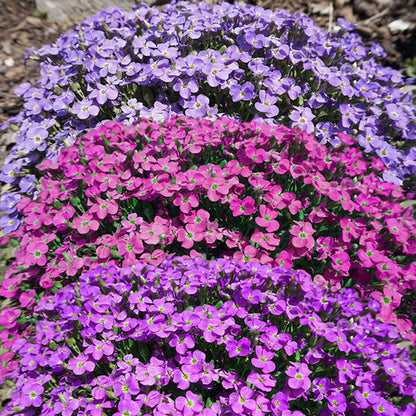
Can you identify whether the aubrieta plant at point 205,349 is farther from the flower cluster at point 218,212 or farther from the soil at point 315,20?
the soil at point 315,20

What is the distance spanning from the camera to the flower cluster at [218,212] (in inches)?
102

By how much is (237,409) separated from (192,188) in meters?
1.35

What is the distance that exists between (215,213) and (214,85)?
3.83 ft

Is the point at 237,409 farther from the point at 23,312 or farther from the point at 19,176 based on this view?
the point at 19,176

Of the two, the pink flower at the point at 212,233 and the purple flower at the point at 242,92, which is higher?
the purple flower at the point at 242,92

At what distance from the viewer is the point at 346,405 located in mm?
2068

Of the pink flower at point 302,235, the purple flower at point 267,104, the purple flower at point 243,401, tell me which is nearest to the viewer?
the purple flower at point 243,401

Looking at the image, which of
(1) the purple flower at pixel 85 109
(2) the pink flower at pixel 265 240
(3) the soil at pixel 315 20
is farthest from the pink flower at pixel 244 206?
(3) the soil at pixel 315 20

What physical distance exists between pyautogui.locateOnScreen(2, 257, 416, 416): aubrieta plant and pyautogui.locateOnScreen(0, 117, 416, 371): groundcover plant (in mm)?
242

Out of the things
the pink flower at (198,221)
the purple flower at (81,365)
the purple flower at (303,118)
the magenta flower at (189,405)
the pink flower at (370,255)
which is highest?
the purple flower at (303,118)

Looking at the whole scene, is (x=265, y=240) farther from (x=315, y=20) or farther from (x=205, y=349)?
(x=315, y=20)

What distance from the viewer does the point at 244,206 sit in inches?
102

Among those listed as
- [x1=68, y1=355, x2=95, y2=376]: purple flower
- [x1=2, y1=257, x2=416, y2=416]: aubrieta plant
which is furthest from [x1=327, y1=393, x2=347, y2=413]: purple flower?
[x1=68, y1=355, x2=95, y2=376]: purple flower

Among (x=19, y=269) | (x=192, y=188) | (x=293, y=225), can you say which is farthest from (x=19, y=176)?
(x=293, y=225)
